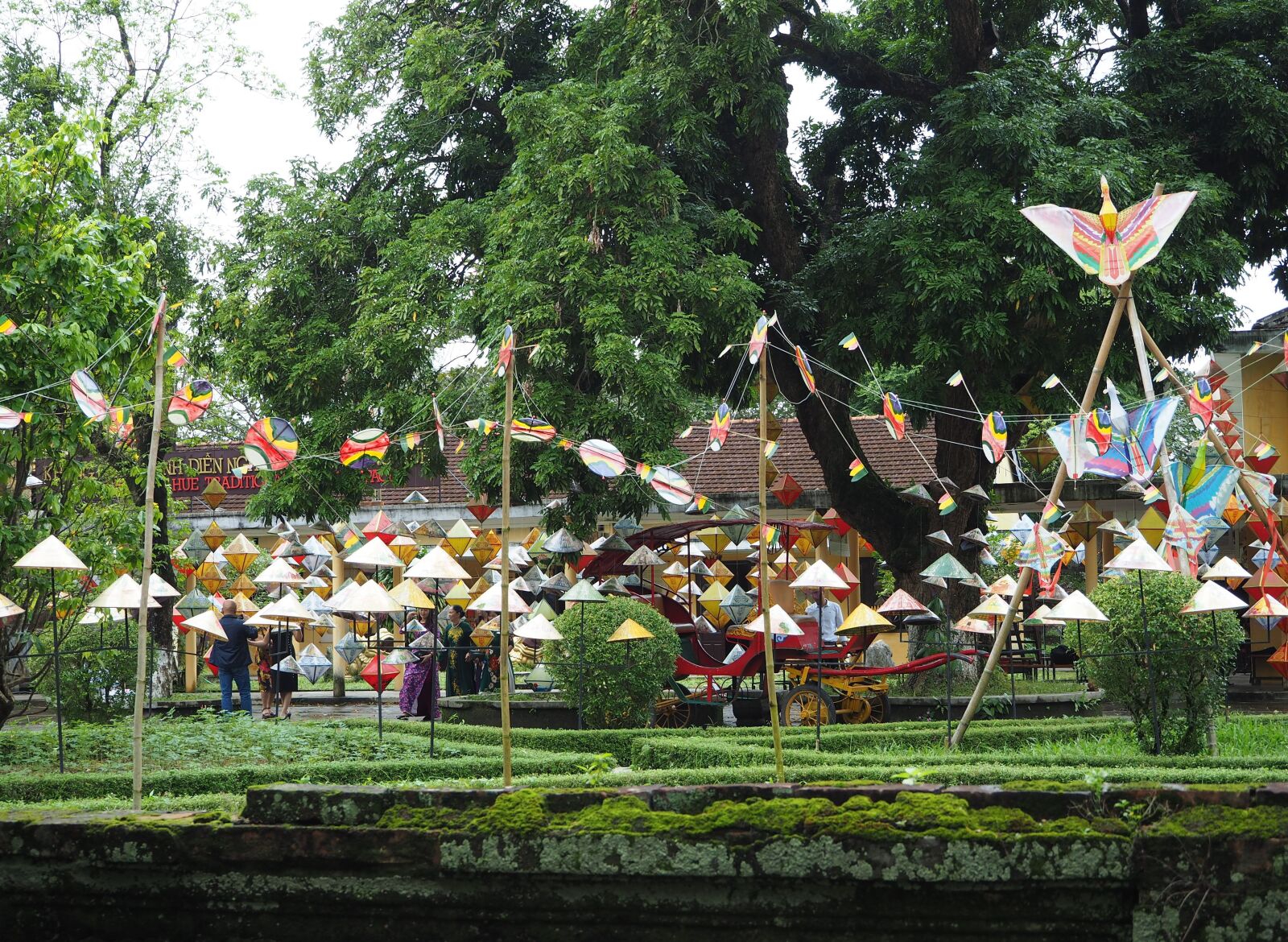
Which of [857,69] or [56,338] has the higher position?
[857,69]

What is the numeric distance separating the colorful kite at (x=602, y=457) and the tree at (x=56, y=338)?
12.5 ft

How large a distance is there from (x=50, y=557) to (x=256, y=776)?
8.30 feet

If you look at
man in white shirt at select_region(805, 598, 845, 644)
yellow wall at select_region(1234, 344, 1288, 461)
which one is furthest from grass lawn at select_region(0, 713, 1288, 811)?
yellow wall at select_region(1234, 344, 1288, 461)

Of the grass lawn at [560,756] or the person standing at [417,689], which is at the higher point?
the person standing at [417,689]

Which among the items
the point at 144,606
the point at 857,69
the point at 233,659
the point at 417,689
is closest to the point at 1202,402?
the point at 144,606

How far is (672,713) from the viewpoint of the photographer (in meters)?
14.0

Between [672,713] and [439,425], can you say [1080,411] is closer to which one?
[672,713]

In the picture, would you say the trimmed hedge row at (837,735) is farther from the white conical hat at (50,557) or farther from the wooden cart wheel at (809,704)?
the white conical hat at (50,557)

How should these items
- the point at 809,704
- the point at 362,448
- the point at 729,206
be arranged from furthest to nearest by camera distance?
the point at 729,206 < the point at 809,704 < the point at 362,448

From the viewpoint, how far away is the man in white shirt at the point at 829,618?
15695 mm

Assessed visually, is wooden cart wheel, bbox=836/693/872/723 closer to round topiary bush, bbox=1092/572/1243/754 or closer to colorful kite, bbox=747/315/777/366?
round topiary bush, bbox=1092/572/1243/754

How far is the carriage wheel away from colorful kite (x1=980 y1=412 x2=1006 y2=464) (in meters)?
4.09

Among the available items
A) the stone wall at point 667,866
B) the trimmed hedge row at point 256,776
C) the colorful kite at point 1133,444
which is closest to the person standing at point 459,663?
the trimmed hedge row at point 256,776

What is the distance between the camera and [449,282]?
1581cm
